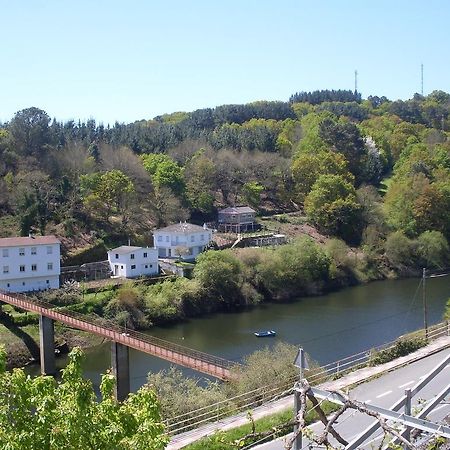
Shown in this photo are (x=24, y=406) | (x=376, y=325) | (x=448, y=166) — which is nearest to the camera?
(x=24, y=406)

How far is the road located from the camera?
1695cm

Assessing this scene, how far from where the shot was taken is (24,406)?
9.13 meters

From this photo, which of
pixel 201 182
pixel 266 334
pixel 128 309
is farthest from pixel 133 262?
pixel 201 182

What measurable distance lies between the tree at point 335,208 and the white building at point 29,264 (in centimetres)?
3119

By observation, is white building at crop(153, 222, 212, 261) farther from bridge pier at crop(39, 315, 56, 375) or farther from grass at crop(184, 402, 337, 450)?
grass at crop(184, 402, 337, 450)

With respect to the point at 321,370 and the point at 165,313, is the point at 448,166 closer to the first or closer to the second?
the point at 165,313

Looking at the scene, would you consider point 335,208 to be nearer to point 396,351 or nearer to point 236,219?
point 236,219

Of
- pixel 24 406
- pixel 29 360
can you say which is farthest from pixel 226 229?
pixel 24 406

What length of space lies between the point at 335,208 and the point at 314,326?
2628cm

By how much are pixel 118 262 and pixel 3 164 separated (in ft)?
63.3

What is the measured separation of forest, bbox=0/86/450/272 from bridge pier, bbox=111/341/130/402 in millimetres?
24942

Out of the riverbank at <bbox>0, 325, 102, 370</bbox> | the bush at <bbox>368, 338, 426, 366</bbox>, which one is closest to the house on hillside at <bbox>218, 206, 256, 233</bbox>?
the riverbank at <bbox>0, 325, 102, 370</bbox>

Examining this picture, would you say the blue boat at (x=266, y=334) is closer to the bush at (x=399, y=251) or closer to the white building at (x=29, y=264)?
the white building at (x=29, y=264)

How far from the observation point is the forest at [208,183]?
5838 centimetres
